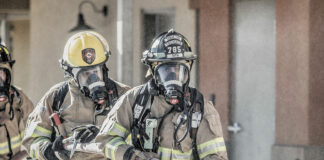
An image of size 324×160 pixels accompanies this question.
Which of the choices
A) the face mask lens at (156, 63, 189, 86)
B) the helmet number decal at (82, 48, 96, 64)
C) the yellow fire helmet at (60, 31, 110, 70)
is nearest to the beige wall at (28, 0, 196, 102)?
the yellow fire helmet at (60, 31, 110, 70)

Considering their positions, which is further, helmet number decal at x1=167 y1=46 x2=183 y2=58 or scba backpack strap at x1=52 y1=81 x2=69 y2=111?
scba backpack strap at x1=52 y1=81 x2=69 y2=111

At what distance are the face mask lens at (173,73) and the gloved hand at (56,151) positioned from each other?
50.9 inches

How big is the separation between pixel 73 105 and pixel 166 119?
129 cm

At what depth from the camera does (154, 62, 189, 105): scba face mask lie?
15.9ft

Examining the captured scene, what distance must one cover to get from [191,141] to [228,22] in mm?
4999

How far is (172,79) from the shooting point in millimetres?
4918

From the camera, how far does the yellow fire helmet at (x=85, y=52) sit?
6121 millimetres

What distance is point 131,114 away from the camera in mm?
5062

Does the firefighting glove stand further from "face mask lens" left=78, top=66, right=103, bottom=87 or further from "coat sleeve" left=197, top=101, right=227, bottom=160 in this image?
"coat sleeve" left=197, top=101, right=227, bottom=160

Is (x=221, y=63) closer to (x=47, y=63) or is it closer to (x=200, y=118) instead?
(x=47, y=63)

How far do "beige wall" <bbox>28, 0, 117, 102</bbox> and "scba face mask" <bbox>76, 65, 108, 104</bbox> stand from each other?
19.0 feet

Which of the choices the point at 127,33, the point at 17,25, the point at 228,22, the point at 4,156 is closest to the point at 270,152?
the point at 228,22

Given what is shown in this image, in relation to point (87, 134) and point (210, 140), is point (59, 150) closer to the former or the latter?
point (87, 134)

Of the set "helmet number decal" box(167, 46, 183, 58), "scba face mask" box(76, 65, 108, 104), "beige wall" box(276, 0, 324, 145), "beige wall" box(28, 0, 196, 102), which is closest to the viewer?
"helmet number decal" box(167, 46, 183, 58)
